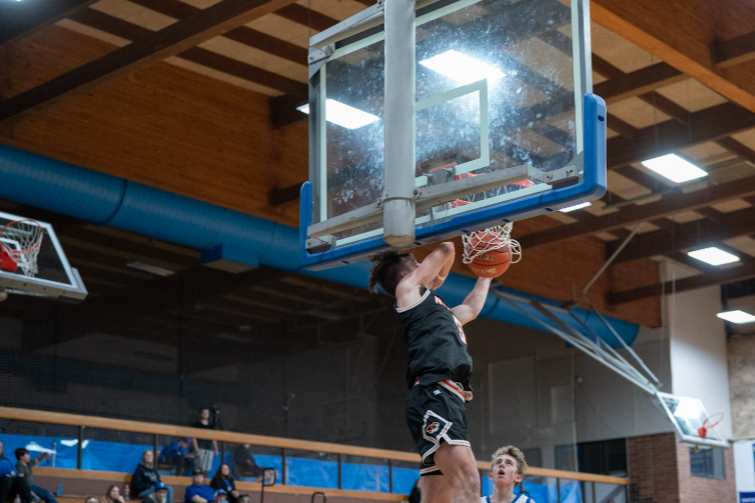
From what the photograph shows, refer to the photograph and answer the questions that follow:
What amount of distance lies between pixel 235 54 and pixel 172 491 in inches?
253

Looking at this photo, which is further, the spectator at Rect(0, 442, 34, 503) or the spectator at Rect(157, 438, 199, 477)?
the spectator at Rect(157, 438, 199, 477)

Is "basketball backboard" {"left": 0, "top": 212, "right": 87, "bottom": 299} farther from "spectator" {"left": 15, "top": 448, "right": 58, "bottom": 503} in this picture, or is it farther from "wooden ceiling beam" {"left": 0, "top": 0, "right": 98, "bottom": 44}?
"spectator" {"left": 15, "top": 448, "right": 58, "bottom": 503}

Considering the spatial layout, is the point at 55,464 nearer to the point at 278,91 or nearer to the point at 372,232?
the point at 278,91

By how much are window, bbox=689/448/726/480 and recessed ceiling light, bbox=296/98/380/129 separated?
18269 mm

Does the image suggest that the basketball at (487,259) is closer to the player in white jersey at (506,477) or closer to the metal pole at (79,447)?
the player in white jersey at (506,477)

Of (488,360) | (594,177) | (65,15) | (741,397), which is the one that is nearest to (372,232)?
(594,177)

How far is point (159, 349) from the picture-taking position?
16.1 meters

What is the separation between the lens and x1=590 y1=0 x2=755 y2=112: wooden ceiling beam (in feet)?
35.8

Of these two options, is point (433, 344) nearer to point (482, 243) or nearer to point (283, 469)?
point (482, 243)

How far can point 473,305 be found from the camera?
21.3ft

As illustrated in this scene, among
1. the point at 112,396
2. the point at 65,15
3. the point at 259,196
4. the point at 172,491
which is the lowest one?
the point at 172,491

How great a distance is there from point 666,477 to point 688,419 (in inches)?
157

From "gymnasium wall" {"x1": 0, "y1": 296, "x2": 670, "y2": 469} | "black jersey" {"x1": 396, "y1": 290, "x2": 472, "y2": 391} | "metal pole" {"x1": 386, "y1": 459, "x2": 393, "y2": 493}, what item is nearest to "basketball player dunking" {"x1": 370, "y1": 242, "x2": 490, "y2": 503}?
"black jersey" {"x1": 396, "y1": 290, "x2": 472, "y2": 391}

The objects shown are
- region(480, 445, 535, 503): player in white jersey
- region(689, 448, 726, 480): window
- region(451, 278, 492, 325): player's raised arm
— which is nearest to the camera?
region(451, 278, 492, 325): player's raised arm
